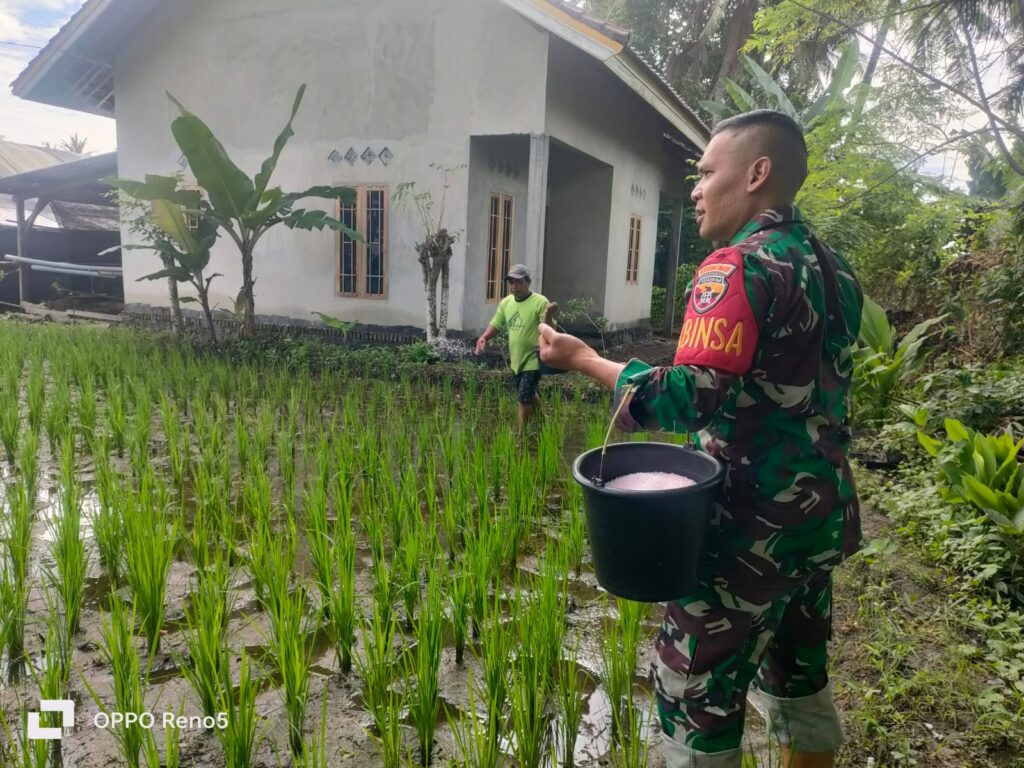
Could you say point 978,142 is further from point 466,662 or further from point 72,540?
point 72,540

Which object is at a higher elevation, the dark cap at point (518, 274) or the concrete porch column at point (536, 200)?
the concrete porch column at point (536, 200)

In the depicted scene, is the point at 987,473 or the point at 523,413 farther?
the point at 523,413

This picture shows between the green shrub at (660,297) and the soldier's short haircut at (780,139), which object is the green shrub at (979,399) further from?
the green shrub at (660,297)

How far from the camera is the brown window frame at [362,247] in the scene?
8648 millimetres

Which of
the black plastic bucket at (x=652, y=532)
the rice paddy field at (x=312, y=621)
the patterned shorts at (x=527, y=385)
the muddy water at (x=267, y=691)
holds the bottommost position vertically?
the muddy water at (x=267, y=691)

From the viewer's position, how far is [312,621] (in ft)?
8.45

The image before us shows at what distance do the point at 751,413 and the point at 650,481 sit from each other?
9.8 inches

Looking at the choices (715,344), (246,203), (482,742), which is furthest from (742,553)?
(246,203)

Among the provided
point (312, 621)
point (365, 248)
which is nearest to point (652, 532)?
point (312, 621)

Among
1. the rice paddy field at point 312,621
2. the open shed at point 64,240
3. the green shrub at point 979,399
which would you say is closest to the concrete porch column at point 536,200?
the rice paddy field at point 312,621

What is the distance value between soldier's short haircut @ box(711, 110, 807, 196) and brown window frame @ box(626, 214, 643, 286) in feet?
31.5

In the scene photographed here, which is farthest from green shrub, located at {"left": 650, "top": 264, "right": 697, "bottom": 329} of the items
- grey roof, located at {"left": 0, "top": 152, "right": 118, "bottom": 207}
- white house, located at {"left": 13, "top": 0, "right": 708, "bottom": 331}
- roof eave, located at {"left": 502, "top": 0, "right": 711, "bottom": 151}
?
grey roof, located at {"left": 0, "top": 152, "right": 118, "bottom": 207}

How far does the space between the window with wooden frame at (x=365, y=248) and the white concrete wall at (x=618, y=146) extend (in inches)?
91.1

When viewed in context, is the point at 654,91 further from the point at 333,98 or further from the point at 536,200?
the point at 333,98
